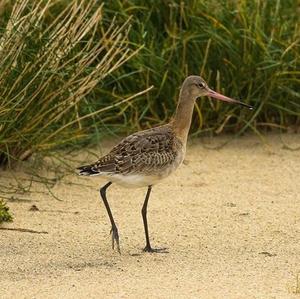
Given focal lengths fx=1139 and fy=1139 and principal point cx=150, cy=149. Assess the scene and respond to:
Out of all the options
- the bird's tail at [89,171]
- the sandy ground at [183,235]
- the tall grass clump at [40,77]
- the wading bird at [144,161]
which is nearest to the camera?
the sandy ground at [183,235]

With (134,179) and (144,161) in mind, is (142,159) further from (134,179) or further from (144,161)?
(134,179)

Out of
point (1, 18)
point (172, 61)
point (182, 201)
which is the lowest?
point (182, 201)

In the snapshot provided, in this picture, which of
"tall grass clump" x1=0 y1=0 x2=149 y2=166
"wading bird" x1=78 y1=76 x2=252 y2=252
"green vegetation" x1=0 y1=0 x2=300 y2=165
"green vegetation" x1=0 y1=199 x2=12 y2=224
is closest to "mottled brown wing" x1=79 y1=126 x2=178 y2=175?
"wading bird" x1=78 y1=76 x2=252 y2=252

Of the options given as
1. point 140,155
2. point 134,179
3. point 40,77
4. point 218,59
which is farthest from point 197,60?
point 134,179

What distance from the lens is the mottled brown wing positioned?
7070 millimetres

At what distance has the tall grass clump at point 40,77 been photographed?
821cm

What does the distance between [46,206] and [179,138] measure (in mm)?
1336

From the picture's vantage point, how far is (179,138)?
7.50 m

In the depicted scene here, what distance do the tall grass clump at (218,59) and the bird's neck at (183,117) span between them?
1.88m

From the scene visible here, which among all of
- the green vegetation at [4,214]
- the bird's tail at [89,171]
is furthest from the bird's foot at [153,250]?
the green vegetation at [4,214]

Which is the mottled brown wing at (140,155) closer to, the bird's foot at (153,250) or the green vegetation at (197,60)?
the bird's foot at (153,250)

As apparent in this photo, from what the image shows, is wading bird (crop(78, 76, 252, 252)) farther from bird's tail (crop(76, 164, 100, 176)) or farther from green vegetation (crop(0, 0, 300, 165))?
green vegetation (crop(0, 0, 300, 165))

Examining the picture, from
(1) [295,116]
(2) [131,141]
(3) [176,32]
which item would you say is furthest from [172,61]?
(2) [131,141]

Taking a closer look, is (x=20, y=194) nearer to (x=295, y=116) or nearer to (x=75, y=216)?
(x=75, y=216)
